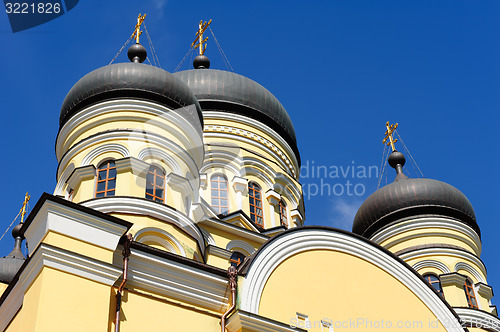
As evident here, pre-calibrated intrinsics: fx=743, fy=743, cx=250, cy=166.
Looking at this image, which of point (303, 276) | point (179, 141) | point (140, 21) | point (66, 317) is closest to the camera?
point (66, 317)

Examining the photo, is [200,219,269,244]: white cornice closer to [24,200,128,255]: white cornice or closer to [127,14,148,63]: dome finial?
[127,14,148,63]: dome finial

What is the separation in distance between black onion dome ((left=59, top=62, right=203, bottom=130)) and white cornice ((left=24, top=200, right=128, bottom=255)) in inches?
144

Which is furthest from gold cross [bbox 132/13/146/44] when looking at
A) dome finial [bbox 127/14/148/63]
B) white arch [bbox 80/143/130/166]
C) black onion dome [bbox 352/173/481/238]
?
black onion dome [bbox 352/173/481/238]

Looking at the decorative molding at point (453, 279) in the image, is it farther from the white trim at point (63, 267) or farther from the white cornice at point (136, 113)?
the white trim at point (63, 267)

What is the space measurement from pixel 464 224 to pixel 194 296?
25.4 ft

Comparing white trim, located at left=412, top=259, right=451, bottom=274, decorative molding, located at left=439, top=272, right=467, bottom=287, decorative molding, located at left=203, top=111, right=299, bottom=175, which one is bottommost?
decorative molding, located at left=439, top=272, right=467, bottom=287

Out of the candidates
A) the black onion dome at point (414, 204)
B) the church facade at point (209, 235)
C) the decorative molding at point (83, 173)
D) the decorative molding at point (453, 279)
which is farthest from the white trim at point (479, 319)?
the decorative molding at point (83, 173)

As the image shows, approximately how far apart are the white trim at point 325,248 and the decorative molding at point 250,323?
0.23 metres

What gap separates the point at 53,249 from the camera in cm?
740

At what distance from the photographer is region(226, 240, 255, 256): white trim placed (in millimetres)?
12281

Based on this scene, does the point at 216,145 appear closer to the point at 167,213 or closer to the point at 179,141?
the point at 179,141

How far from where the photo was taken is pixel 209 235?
39.8 feet

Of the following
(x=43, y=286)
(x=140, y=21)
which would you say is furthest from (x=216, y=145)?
(x=43, y=286)

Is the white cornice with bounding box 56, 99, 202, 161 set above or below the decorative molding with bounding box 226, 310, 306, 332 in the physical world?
above
